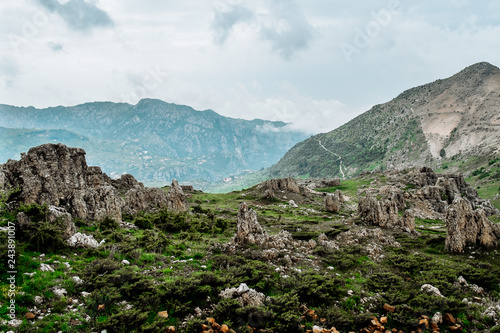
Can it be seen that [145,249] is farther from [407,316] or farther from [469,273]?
[469,273]

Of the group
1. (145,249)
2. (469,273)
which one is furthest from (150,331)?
(469,273)

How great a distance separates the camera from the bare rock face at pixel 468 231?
27.7m

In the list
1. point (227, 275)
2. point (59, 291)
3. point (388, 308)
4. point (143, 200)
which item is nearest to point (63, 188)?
point (143, 200)

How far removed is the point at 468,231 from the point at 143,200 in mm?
46010

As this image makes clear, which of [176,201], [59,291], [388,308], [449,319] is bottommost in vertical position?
[449,319]

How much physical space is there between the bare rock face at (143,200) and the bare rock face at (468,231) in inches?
1630

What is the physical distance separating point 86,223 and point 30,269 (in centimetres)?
1406

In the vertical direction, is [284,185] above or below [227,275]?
above

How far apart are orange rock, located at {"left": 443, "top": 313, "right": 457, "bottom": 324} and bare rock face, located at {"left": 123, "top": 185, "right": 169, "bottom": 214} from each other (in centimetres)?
3947

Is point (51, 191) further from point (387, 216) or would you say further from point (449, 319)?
point (387, 216)

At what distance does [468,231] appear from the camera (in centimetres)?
2858

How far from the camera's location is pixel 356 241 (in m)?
30.7

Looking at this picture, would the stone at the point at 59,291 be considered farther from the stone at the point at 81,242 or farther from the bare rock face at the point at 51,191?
the bare rock face at the point at 51,191

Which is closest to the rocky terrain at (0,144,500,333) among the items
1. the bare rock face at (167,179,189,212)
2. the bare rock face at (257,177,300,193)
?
the bare rock face at (167,179,189,212)
